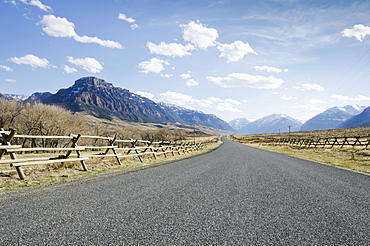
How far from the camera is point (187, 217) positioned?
412cm

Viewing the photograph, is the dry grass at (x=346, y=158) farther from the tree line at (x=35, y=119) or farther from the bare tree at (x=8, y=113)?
the bare tree at (x=8, y=113)

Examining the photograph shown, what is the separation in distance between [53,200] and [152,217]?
2.81 meters

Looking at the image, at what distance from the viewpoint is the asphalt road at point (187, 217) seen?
10.6ft

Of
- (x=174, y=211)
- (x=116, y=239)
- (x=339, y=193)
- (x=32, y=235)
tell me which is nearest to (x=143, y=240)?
(x=116, y=239)

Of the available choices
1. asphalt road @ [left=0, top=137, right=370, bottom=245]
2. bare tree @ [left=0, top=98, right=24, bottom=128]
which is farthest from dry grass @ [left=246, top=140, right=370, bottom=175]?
bare tree @ [left=0, top=98, right=24, bottom=128]

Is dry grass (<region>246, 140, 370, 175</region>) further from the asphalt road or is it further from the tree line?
the tree line

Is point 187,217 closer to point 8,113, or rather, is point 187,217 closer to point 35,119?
point 35,119

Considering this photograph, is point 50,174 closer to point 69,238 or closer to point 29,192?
point 29,192

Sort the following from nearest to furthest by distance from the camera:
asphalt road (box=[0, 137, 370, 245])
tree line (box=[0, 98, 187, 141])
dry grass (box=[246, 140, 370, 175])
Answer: asphalt road (box=[0, 137, 370, 245])
dry grass (box=[246, 140, 370, 175])
tree line (box=[0, 98, 187, 141])

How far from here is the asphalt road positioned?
3.24 metres

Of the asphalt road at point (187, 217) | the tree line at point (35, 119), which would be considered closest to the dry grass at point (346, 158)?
the asphalt road at point (187, 217)

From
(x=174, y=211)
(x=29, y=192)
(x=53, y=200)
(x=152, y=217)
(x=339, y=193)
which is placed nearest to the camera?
(x=152, y=217)

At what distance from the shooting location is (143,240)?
10.4 feet

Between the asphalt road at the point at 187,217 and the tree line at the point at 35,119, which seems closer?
the asphalt road at the point at 187,217
